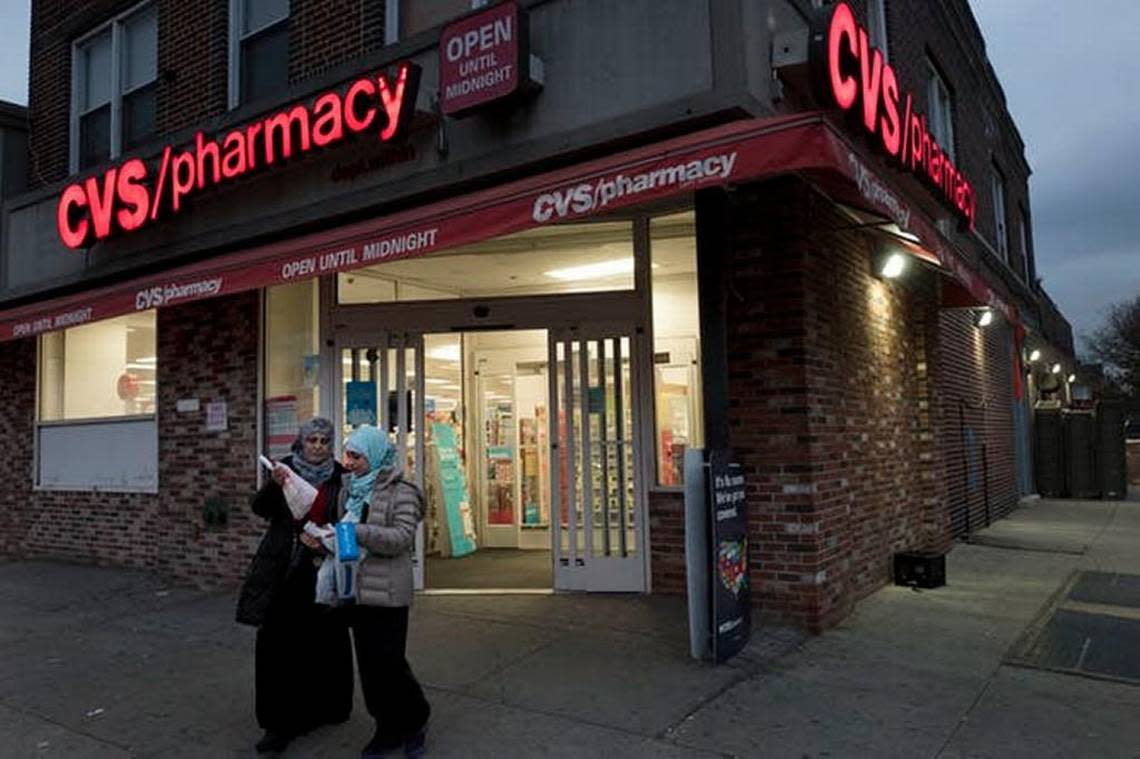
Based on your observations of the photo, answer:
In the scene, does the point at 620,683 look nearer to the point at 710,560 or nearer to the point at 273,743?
the point at 710,560

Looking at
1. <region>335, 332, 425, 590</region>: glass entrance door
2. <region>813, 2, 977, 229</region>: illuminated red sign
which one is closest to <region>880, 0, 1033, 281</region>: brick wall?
<region>813, 2, 977, 229</region>: illuminated red sign

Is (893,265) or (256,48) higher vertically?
(256,48)

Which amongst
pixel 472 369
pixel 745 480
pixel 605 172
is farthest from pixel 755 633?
pixel 472 369

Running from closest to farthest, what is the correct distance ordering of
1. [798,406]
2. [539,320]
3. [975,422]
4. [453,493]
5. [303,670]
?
[303,670] < [798,406] < [539,320] < [453,493] < [975,422]

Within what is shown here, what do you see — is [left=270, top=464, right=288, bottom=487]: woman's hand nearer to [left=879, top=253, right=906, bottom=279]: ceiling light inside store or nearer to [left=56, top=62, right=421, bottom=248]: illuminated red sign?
[left=56, top=62, right=421, bottom=248]: illuminated red sign

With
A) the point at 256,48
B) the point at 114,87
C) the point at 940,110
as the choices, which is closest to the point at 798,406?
the point at 256,48

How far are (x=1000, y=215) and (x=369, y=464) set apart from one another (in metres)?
16.8

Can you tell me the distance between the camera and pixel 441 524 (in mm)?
9914

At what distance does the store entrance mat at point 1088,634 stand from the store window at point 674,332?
2.83m

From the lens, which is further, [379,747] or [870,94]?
[870,94]

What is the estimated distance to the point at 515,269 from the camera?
314 inches

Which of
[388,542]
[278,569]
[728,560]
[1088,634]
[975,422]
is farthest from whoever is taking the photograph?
[975,422]

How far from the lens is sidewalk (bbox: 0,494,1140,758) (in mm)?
4430

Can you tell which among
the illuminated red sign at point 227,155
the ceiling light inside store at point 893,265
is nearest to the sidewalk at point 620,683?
the ceiling light inside store at point 893,265
